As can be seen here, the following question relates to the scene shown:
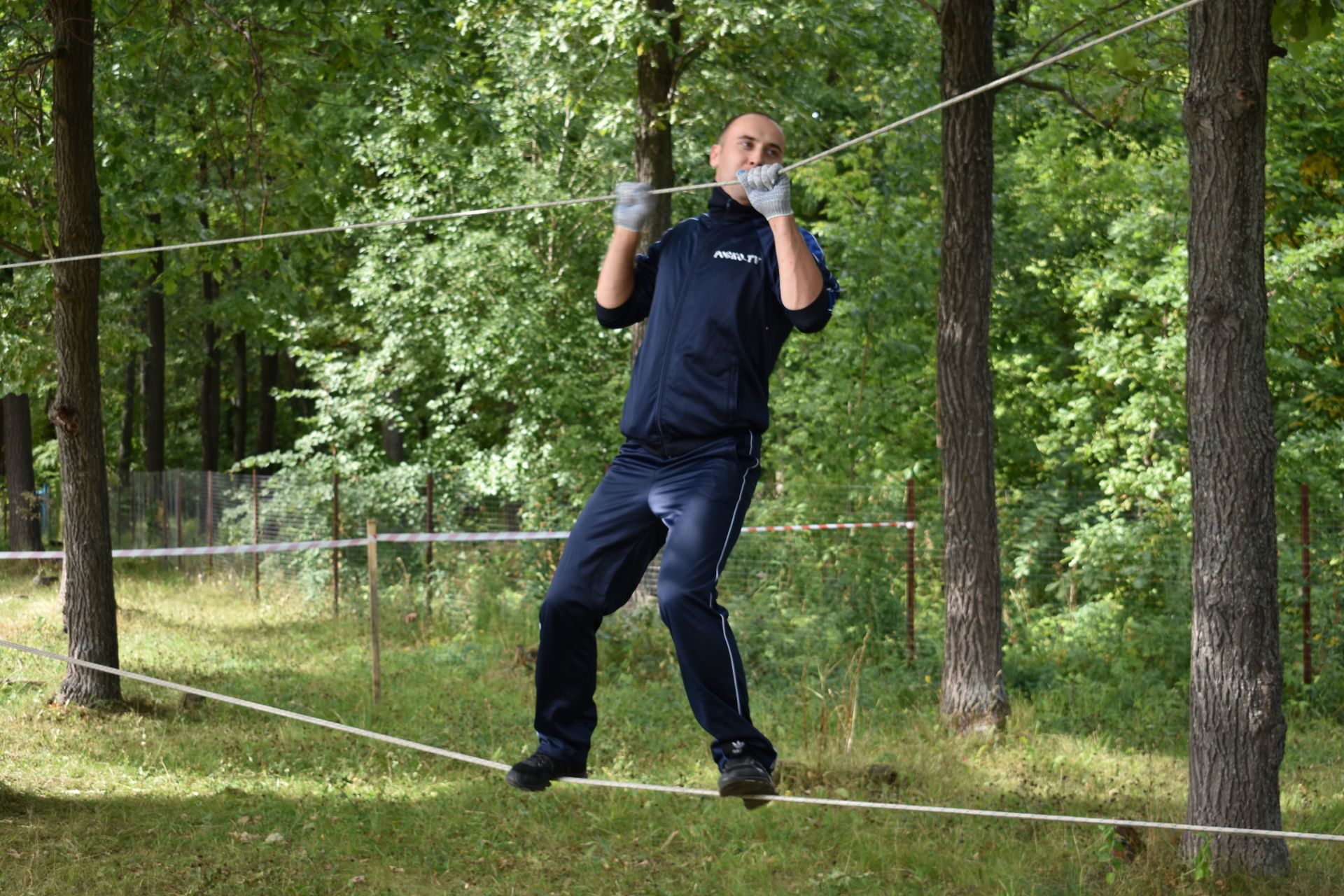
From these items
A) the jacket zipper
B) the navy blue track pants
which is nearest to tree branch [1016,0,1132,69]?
the jacket zipper

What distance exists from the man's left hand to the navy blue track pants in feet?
2.02

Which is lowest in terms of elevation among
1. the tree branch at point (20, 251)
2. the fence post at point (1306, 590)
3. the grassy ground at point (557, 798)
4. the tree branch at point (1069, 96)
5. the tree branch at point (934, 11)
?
the grassy ground at point (557, 798)


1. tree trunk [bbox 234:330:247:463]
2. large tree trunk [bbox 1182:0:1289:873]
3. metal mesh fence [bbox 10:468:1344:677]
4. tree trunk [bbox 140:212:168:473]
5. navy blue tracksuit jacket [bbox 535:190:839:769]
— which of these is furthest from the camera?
tree trunk [bbox 234:330:247:463]

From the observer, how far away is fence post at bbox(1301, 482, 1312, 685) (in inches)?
391

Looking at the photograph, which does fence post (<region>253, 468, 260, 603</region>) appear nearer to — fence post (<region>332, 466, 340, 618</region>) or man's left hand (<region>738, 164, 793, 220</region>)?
fence post (<region>332, 466, 340, 618</region>)

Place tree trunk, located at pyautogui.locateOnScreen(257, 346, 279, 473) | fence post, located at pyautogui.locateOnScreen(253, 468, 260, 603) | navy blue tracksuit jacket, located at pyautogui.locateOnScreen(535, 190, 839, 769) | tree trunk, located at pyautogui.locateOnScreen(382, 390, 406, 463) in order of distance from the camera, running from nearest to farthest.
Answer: navy blue tracksuit jacket, located at pyautogui.locateOnScreen(535, 190, 839, 769) < fence post, located at pyautogui.locateOnScreen(253, 468, 260, 603) < tree trunk, located at pyautogui.locateOnScreen(382, 390, 406, 463) < tree trunk, located at pyautogui.locateOnScreen(257, 346, 279, 473)

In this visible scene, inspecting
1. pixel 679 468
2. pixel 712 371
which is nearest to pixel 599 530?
pixel 679 468

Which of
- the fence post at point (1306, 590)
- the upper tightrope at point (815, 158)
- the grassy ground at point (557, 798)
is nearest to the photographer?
the upper tightrope at point (815, 158)

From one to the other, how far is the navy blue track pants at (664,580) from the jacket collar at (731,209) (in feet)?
2.13

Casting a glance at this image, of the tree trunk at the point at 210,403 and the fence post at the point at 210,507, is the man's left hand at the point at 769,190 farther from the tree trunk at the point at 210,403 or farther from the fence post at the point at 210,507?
the tree trunk at the point at 210,403

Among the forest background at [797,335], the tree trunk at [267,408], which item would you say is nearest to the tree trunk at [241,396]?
the tree trunk at [267,408]

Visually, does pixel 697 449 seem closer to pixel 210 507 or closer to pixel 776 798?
pixel 776 798

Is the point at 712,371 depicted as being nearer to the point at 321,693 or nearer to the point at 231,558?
the point at 321,693

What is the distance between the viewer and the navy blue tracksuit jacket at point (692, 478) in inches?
144
